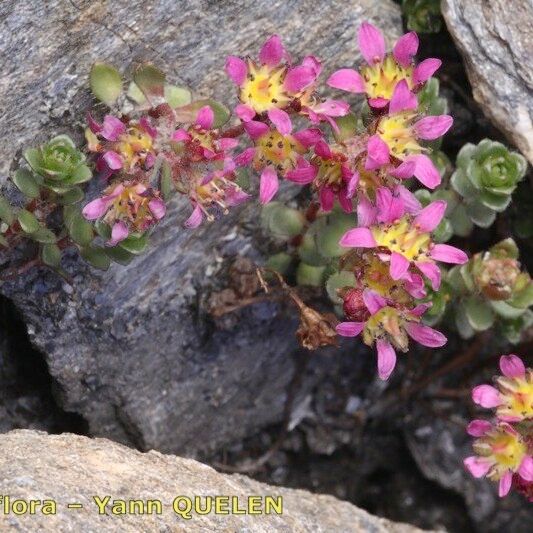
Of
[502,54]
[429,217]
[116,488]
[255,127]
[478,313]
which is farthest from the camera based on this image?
[478,313]

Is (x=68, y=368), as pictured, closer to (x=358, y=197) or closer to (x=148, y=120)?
(x=148, y=120)

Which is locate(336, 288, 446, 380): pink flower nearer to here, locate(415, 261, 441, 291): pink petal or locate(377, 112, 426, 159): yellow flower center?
locate(415, 261, 441, 291): pink petal

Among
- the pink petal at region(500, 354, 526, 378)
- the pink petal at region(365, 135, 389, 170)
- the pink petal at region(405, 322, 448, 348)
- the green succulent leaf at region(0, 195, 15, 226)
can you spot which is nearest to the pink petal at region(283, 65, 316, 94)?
the pink petal at region(365, 135, 389, 170)

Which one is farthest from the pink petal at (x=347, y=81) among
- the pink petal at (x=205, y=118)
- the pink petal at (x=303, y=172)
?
the pink petal at (x=205, y=118)

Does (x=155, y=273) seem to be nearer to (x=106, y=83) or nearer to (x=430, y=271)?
(x=106, y=83)

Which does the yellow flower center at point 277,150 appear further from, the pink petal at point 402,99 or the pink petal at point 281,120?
the pink petal at point 402,99

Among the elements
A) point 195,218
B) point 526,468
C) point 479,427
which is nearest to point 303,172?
point 195,218
